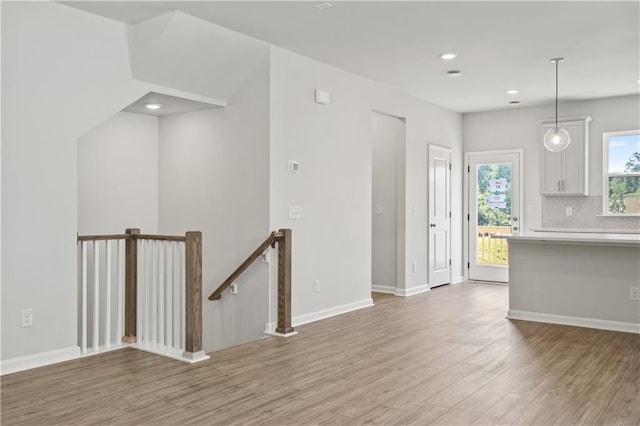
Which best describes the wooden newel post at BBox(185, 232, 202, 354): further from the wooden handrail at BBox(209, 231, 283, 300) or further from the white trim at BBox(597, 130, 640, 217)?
the white trim at BBox(597, 130, 640, 217)

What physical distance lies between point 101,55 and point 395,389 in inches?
→ 139

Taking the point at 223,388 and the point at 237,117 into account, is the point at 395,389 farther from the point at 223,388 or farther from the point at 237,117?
the point at 237,117

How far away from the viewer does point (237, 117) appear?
5543 millimetres

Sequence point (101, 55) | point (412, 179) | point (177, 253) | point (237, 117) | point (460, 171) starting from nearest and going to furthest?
1. point (101, 55)
2. point (177, 253)
3. point (237, 117)
4. point (412, 179)
5. point (460, 171)

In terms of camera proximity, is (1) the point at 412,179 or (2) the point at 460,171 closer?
(1) the point at 412,179

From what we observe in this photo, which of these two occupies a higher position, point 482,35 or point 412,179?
point 482,35

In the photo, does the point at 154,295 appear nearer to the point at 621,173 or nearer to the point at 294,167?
the point at 294,167

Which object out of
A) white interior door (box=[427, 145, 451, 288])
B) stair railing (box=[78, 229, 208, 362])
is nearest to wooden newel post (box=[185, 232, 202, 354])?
stair railing (box=[78, 229, 208, 362])

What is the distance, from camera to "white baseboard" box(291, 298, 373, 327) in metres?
5.59

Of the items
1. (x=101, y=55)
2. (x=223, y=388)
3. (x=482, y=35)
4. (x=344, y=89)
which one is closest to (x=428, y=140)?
(x=344, y=89)

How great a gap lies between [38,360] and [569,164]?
7.26m

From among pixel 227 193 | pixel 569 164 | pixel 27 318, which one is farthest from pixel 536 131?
pixel 27 318

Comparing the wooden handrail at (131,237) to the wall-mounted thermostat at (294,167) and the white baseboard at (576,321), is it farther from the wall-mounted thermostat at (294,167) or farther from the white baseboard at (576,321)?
the white baseboard at (576,321)

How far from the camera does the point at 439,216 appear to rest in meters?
8.35
